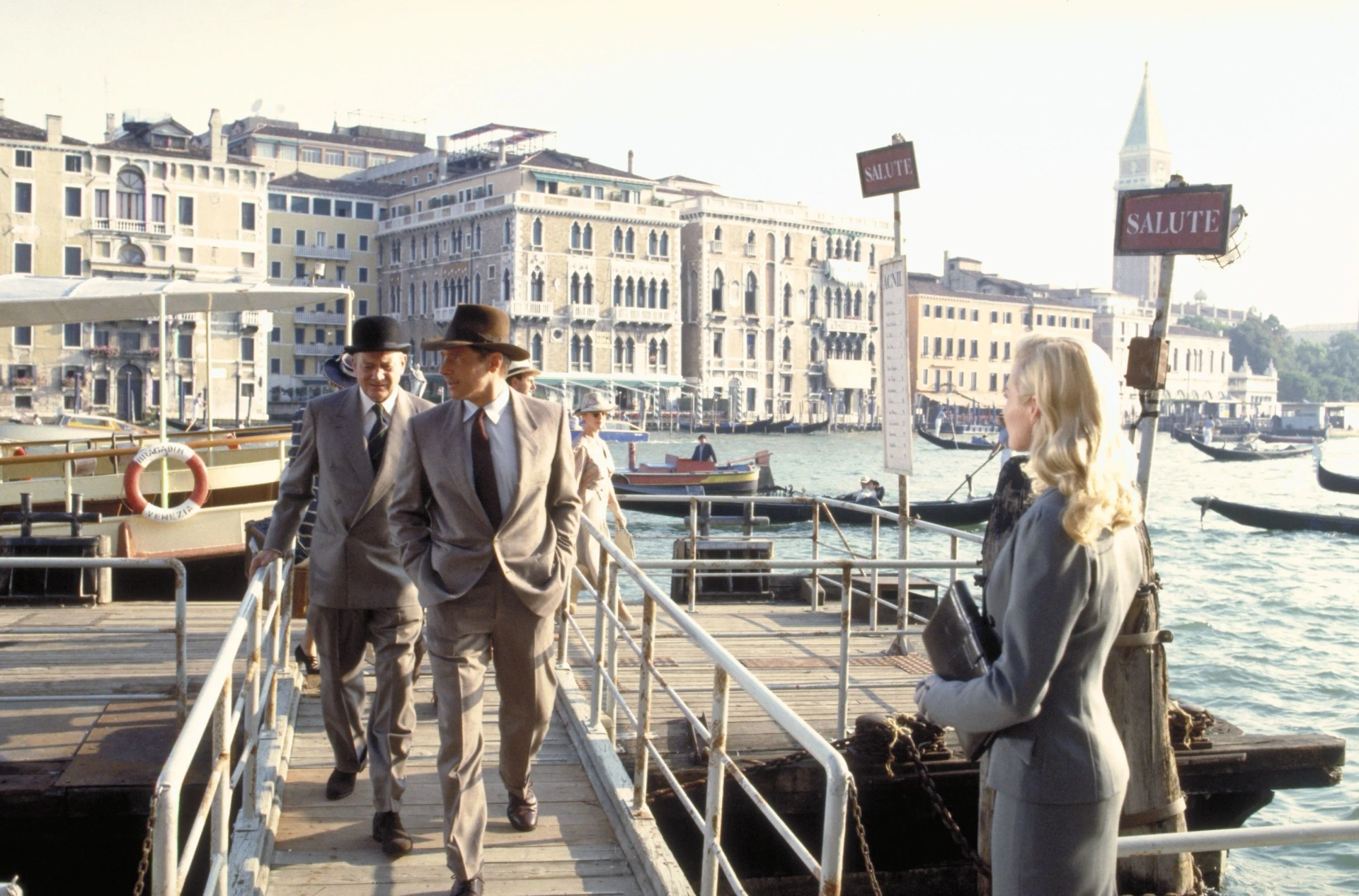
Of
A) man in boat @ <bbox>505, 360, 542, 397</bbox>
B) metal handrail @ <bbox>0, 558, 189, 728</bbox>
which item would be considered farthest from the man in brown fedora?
man in boat @ <bbox>505, 360, 542, 397</bbox>

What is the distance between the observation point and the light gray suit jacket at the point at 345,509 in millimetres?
3775

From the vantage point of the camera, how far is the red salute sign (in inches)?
189

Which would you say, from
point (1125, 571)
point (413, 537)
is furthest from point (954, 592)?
point (413, 537)

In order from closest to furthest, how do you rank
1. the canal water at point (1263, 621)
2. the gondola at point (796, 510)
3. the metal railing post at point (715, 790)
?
the metal railing post at point (715, 790) → the canal water at point (1263, 621) → the gondola at point (796, 510)

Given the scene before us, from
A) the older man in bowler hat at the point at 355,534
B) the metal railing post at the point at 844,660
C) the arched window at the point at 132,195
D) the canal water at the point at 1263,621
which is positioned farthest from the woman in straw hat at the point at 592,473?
the arched window at the point at 132,195

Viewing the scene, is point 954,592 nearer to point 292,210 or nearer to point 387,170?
point 292,210

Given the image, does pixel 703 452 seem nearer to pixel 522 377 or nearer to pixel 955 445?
pixel 522 377

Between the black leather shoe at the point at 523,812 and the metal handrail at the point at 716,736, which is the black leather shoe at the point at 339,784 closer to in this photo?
the black leather shoe at the point at 523,812

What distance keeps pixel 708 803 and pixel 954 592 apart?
99 centimetres

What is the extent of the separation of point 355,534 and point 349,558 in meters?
0.07

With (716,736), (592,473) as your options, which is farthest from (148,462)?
(716,736)

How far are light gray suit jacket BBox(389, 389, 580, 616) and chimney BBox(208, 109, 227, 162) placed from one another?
55607mm

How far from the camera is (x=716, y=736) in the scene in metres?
2.96

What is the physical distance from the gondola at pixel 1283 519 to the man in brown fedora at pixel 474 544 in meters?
23.2
